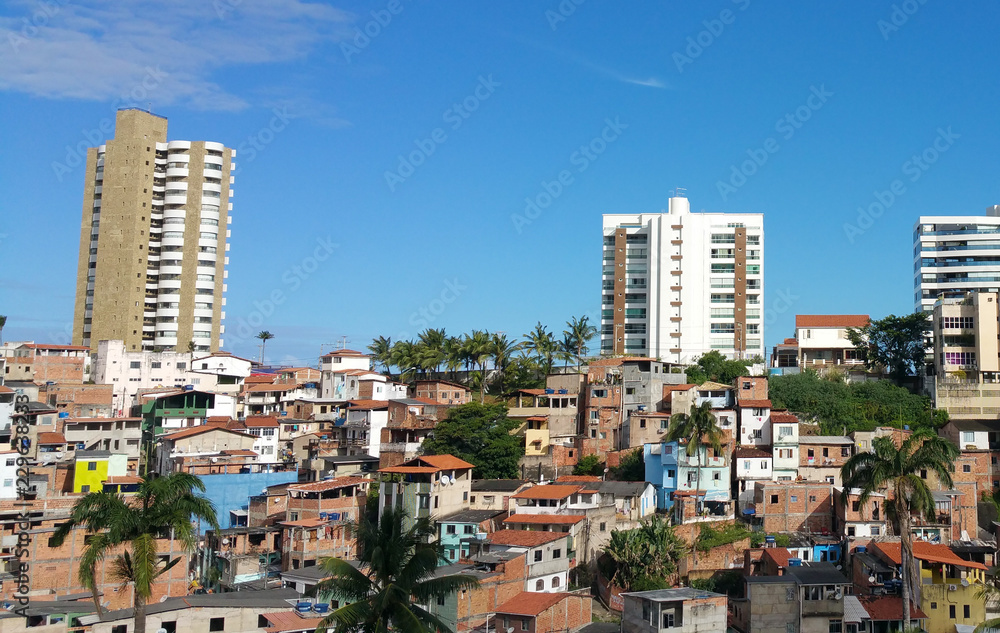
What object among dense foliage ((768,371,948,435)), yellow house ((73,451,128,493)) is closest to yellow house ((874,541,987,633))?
dense foliage ((768,371,948,435))

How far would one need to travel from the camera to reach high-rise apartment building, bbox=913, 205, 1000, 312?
387 ft

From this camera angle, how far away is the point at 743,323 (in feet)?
359

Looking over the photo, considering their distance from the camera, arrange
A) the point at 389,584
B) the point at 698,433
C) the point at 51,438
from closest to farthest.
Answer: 1. the point at 389,584
2. the point at 698,433
3. the point at 51,438

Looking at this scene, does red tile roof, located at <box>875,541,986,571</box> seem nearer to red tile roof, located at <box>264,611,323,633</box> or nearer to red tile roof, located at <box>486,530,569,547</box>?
red tile roof, located at <box>486,530,569,547</box>

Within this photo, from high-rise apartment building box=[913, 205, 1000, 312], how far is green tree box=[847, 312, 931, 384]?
32289 mm

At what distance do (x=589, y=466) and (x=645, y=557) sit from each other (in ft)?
51.7

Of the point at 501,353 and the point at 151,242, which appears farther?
the point at 151,242

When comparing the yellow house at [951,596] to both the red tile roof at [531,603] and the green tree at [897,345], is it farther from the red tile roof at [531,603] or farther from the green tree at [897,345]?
the green tree at [897,345]

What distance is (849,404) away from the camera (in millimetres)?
75688

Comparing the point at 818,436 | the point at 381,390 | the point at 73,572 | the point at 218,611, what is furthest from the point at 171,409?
the point at 818,436

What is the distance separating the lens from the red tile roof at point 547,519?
185ft

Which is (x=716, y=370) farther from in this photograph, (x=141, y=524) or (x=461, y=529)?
(x=141, y=524)

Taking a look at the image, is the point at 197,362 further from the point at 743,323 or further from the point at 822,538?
the point at 822,538

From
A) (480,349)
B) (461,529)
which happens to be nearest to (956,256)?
(480,349)
